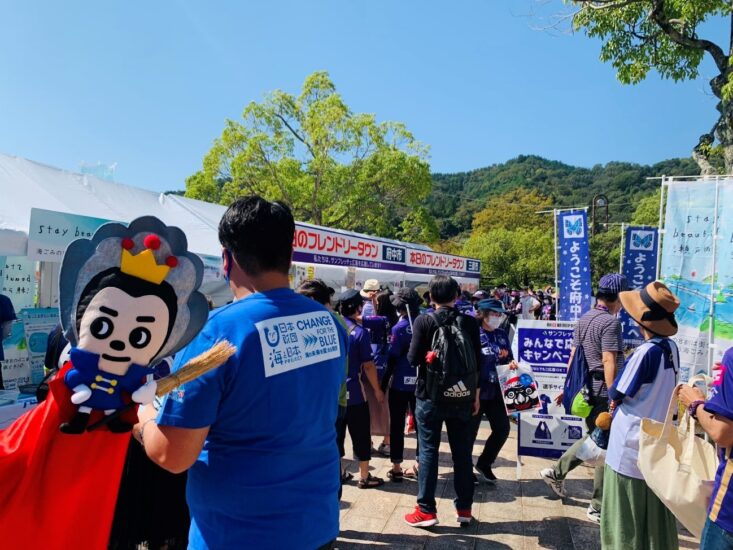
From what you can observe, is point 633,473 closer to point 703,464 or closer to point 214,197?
point 703,464

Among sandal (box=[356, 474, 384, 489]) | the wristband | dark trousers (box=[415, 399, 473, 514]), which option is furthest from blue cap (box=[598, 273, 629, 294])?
sandal (box=[356, 474, 384, 489])

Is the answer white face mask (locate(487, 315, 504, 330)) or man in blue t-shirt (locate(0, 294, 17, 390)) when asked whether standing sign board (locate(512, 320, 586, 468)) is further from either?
man in blue t-shirt (locate(0, 294, 17, 390))

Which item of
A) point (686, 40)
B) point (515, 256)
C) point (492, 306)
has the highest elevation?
point (686, 40)

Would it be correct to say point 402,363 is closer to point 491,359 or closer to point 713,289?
point 491,359

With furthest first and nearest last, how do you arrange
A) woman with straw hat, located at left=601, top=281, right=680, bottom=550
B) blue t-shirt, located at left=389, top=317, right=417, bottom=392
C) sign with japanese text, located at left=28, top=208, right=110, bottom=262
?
sign with japanese text, located at left=28, top=208, right=110, bottom=262 < blue t-shirt, located at left=389, top=317, right=417, bottom=392 < woman with straw hat, located at left=601, top=281, right=680, bottom=550

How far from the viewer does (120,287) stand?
135 centimetres

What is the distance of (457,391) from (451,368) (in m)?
0.17

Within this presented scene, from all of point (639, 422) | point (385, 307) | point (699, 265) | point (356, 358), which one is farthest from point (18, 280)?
point (699, 265)

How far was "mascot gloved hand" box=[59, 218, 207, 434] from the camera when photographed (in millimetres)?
1268

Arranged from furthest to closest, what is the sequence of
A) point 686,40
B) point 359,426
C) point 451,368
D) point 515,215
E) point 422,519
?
point 515,215 < point 686,40 < point 359,426 < point 422,519 < point 451,368

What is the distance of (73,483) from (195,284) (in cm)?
64

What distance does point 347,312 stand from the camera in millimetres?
4172

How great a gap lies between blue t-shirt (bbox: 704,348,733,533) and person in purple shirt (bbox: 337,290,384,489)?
8.47ft

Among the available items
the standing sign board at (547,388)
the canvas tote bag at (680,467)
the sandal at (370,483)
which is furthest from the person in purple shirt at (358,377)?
the canvas tote bag at (680,467)
